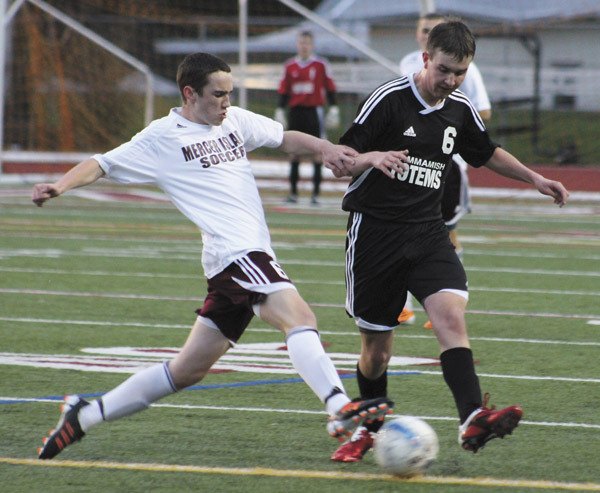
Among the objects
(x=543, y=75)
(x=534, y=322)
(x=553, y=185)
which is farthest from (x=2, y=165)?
(x=553, y=185)

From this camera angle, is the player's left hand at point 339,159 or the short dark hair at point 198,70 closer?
the player's left hand at point 339,159

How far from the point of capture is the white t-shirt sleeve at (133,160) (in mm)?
5922

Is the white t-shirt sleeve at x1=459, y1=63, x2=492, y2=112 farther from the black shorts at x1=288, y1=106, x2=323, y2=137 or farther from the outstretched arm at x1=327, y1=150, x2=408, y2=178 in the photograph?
the black shorts at x1=288, y1=106, x2=323, y2=137

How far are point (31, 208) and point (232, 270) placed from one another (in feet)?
50.1

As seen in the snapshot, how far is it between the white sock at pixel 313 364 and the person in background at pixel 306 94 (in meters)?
15.3

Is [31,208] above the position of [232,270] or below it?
below

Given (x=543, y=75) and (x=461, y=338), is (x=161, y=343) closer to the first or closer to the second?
(x=461, y=338)

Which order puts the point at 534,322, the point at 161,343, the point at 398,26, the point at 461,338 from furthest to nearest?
the point at 398,26, the point at 534,322, the point at 161,343, the point at 461,338

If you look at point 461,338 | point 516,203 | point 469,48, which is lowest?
point 516,203

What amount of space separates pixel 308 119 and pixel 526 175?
1508 cm

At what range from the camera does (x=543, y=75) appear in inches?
1121

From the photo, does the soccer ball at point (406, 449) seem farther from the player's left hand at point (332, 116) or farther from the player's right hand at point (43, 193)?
the player's left hand at point (332, 116)

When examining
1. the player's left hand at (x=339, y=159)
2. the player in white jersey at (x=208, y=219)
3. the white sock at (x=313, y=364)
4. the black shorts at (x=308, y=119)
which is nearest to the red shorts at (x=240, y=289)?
the player in white jersey at (x=208, y=219)

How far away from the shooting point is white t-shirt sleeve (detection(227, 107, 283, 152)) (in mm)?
6172
